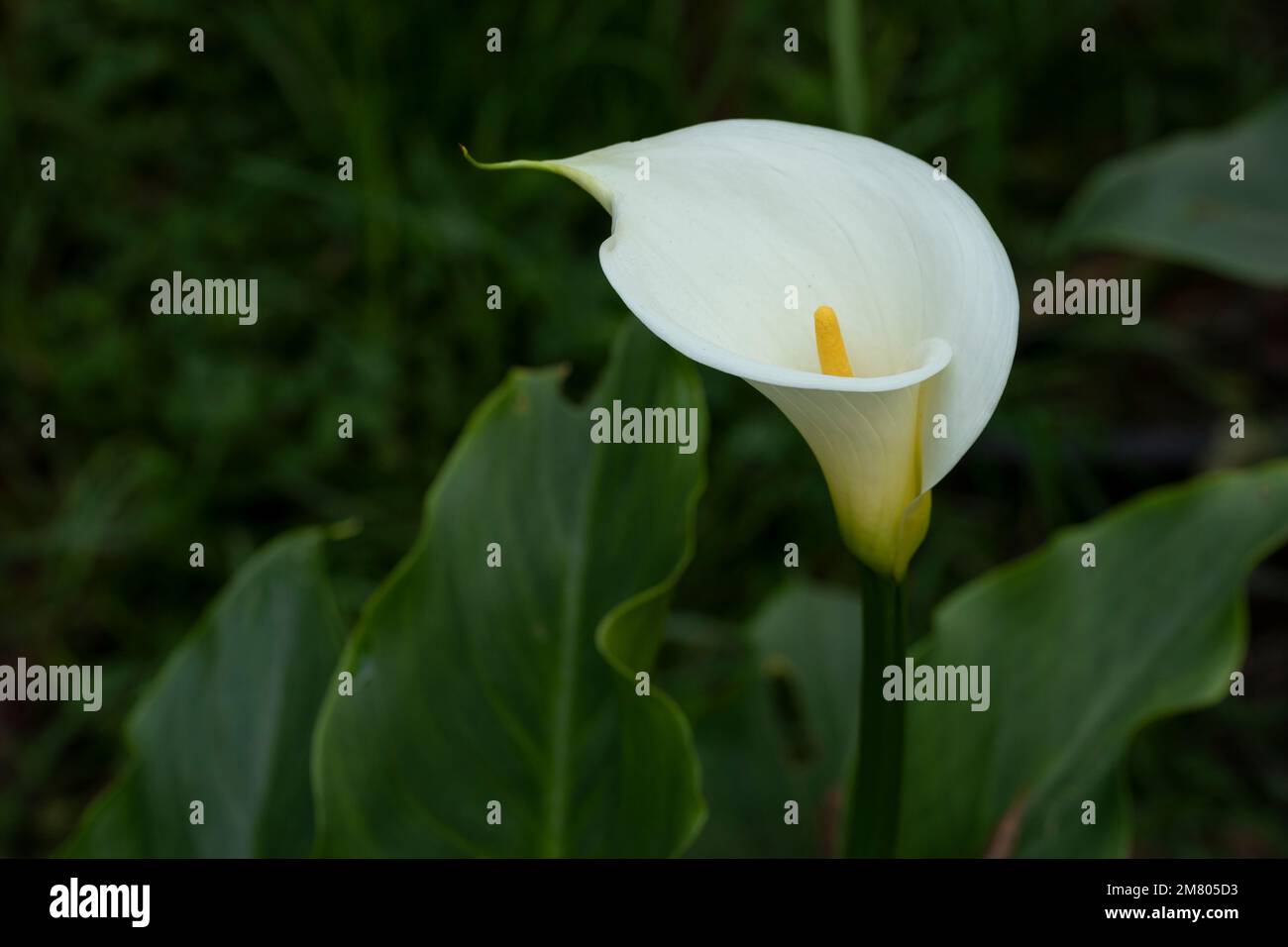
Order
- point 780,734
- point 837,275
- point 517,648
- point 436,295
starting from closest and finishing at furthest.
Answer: point 837,275, point 517,648, point 780,734, point 436,295

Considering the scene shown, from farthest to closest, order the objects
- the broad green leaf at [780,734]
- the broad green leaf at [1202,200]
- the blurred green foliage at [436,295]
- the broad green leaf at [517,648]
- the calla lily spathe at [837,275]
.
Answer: the blurred green foliage at [436,295] → the broad green leaf at [1202,200] → the broad green leaf at [780,734] → the broad green leaf at [517,648] → the calla lily spathe at [837,275]

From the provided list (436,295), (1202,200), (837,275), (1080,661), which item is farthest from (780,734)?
(436,295)

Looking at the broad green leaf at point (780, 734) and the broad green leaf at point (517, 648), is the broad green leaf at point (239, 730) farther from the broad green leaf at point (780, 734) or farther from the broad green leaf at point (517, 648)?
the broad green leaf at point (780, 734)

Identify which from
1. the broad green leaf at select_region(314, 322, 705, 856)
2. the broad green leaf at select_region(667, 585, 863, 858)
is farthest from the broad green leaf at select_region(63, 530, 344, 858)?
the broad green leaf at select_region(667, 585, 863, 858)

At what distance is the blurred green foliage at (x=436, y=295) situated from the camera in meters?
1.71

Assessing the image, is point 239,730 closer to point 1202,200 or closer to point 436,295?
point 436,295

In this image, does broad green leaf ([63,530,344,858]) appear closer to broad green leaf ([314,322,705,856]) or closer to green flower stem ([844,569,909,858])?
broad green leaf ([314,322,705,856])

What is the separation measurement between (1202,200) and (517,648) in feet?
3.57

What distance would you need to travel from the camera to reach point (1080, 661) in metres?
0.98

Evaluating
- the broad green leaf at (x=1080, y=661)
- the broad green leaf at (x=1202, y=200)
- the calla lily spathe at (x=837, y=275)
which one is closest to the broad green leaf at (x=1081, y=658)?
the broad green leaf at (x=1080, y=661)

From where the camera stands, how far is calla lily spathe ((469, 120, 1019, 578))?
624mm

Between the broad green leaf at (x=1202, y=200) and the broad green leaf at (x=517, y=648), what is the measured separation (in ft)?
2.82

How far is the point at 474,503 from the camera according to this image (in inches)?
36.3

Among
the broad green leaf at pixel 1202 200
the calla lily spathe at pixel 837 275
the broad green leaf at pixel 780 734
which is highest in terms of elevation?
the broad green leaf at pixel 1202 200
